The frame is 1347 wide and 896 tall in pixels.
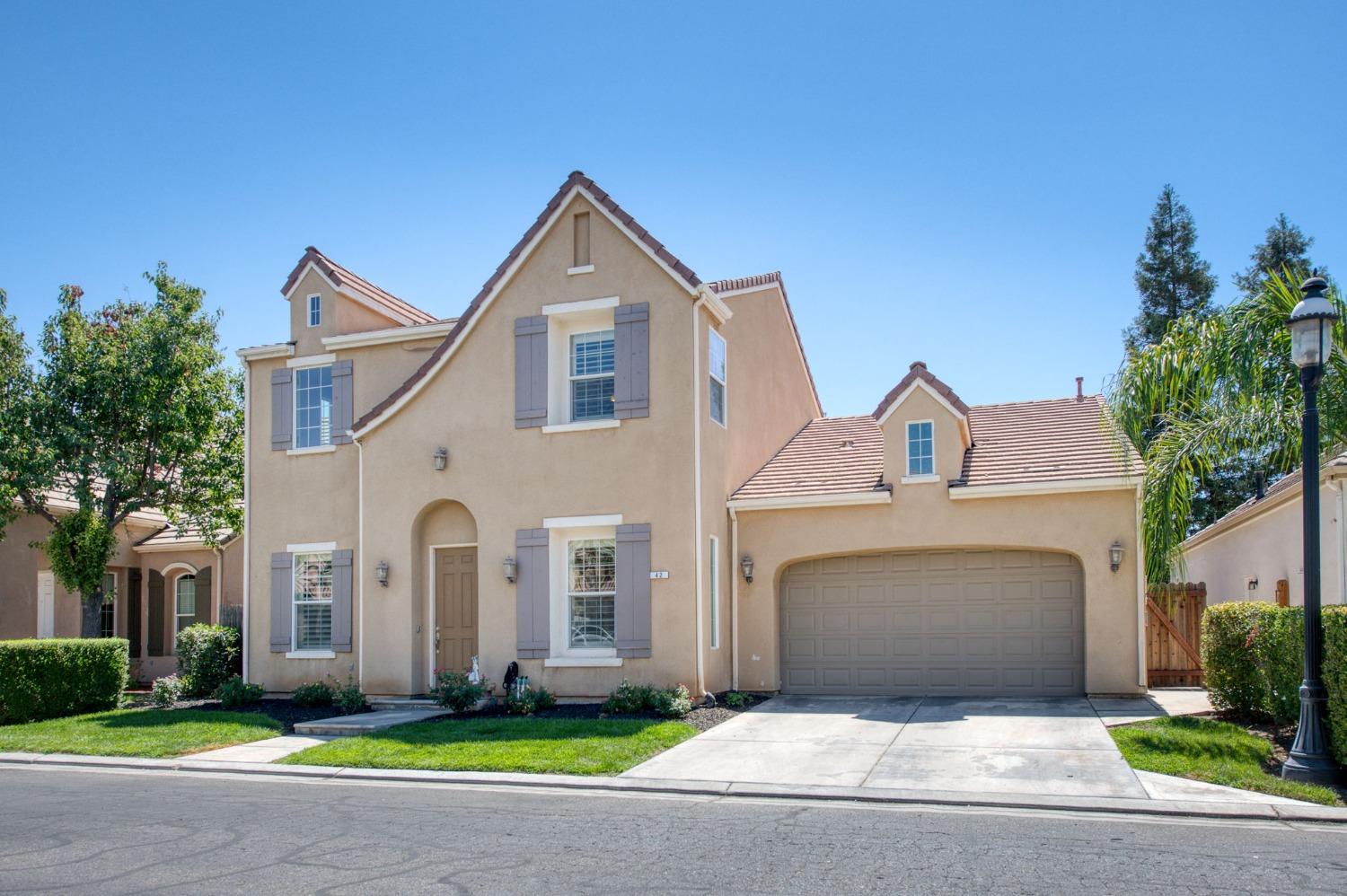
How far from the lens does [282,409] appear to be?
19594 mm

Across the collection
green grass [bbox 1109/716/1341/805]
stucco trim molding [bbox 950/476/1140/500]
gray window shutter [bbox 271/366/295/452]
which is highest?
gray window shutter [bbox 271/366/295/452]

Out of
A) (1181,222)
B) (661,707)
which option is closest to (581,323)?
(661,707)

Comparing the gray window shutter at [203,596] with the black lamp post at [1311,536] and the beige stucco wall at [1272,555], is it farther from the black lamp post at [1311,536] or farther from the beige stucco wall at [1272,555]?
the black lamp post at [1311,536]

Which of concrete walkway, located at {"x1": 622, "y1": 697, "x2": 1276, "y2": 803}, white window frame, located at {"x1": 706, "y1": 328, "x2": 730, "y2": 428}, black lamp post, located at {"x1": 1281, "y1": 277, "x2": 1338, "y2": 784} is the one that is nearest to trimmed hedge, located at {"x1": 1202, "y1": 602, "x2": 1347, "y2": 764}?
black lamp post, located at {"x1": 1281, "y1": 277, "x2": 1338, "y2": 784}

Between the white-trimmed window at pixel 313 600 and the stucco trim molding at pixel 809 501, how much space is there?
7.07 metres

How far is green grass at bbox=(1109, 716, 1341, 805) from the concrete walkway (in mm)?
203

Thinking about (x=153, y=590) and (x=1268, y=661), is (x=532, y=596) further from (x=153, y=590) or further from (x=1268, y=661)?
(x=153, y=590)

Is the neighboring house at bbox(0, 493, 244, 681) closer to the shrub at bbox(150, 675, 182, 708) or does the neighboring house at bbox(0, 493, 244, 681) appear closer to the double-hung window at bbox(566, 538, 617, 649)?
the shrub at bbox(150, 675, 182, 708)

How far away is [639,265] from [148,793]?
958 cm

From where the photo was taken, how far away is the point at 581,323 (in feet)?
56.6

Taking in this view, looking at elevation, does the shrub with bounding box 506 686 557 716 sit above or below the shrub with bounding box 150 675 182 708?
above

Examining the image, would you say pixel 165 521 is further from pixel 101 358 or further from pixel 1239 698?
pixel 1239 698

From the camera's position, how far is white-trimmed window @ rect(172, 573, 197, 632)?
79.2ft

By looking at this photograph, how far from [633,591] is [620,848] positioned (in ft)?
26.5
